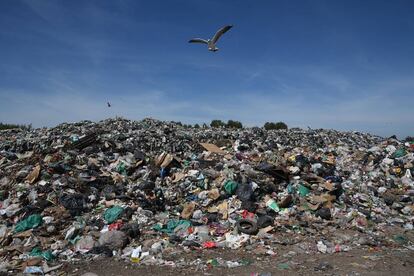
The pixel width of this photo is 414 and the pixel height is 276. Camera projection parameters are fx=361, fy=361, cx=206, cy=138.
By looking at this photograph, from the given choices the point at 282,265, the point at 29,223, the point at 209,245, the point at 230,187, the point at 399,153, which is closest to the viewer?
the point at 282,265

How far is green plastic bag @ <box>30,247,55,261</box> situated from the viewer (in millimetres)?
5436

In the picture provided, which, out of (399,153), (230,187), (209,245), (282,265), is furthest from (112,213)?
(399,153)

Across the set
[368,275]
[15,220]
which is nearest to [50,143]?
[15,220]

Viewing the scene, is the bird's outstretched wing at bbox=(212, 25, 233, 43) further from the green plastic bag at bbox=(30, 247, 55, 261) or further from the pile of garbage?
the green plastic bag at bbox=(30, 247, 55, 261)

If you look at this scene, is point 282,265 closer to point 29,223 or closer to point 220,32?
point 29,223

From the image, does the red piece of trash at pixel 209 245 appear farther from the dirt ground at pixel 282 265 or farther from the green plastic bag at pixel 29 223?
the green plastic bag at pixel 29 223

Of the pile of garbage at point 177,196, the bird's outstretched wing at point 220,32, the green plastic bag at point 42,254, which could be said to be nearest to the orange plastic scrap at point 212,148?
the pile of garbage at point 177,196

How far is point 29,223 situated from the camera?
6.34 meters

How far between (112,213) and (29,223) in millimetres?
1416

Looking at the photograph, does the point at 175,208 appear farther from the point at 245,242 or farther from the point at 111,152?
the point at 111,152

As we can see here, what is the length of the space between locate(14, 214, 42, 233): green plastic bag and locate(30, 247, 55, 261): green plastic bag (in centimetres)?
73

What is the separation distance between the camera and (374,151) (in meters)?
11.1

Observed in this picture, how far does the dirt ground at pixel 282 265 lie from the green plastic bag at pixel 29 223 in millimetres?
1546

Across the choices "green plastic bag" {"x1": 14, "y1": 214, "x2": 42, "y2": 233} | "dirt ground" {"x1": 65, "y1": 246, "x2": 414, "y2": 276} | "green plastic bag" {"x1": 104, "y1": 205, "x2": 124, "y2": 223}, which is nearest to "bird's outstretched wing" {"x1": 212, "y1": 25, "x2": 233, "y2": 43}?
"green plastic bag" {"x1": 104, "y1": 205, "x2": 124, "y2": 223}
